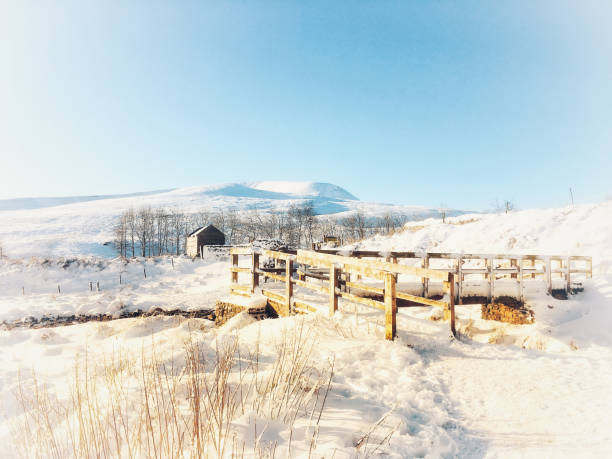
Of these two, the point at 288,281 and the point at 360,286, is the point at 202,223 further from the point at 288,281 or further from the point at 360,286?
the point at 360,286

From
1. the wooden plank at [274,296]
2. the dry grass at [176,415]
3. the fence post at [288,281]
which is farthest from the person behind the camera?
the wooden plank at [274,296]

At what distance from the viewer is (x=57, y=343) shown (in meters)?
7.98

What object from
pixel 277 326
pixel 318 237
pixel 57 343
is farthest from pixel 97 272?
pixel 318 237

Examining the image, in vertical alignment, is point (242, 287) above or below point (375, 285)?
below

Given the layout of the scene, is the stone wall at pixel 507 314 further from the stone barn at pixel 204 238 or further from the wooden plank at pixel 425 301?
the stone barn at pixel 204 238

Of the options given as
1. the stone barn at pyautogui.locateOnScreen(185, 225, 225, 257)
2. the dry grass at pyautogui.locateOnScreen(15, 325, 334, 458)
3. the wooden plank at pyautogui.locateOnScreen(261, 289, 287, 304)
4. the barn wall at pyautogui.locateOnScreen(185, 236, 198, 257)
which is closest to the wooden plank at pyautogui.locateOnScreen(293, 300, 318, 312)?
the wooden plank at pyautogui.locateOnScreen(261, 289, 287, 304)

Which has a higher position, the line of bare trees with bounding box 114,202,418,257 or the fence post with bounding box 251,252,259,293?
the fence post with bounding box 251,252,259,293

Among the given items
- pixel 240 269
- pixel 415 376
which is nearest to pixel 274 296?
pixel 240 269

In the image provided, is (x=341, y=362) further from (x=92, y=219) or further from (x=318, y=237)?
(x=92, y=219)

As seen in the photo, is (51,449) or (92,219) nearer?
(51,449)

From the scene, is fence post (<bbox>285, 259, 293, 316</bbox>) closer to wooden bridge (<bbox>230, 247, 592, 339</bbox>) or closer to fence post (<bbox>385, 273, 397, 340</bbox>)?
wooden bridge (<bbox>230, 247, 592, 339</bbox>)

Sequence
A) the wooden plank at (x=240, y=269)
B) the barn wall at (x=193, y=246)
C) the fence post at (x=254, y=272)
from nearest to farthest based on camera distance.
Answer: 1. the fence post at (x=254, y=272)
2. the wooden plank at (x=240, y=269)
3. the barn wall at (x=193, y=246)

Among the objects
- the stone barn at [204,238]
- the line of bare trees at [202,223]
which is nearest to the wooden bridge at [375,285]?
the stone barn at [204,238]

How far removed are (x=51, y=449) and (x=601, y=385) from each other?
5.45 meters
